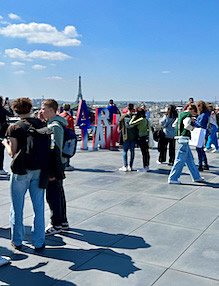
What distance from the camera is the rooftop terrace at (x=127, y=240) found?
139 inches

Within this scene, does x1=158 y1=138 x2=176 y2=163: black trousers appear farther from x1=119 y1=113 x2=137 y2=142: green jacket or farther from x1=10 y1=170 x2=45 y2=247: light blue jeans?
x1=10 y1=170 x2=45 y2=247: light blue jeans

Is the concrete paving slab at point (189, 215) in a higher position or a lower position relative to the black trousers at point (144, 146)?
lower

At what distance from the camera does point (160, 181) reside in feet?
26.1

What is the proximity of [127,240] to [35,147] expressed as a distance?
168cm

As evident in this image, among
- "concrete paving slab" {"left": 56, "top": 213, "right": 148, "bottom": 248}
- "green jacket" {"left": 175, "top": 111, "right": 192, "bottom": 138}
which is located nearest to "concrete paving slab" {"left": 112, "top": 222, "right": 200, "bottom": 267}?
"concrete paving slab" {"left": 56, "top": 213, "right": 148, "bottom": 248}

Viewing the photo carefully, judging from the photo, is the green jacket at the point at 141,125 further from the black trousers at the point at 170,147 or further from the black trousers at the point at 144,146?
the black trousers at the point at 170,147

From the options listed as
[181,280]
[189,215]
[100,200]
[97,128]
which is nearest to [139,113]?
[100,200]

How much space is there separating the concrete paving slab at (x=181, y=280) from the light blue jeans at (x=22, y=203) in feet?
5.01

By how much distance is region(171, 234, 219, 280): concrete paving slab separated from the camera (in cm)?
363

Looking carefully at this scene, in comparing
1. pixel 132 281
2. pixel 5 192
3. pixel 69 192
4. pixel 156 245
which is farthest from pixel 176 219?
pixel 5 192

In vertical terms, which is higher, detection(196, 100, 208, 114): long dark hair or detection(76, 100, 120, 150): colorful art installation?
detection(196, 100, 208, 114): long dark hair

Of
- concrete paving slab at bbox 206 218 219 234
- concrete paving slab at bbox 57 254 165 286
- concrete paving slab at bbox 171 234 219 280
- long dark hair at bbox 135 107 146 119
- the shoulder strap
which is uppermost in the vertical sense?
long dark hair at bbox 135 107 146 119

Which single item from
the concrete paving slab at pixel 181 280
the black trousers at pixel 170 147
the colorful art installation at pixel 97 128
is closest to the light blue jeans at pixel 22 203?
the concrete paving slab at pixel 181 280

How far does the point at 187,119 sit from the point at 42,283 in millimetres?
4885
